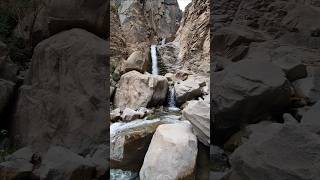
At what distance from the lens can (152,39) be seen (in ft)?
77.7

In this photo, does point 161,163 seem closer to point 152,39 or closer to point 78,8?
point 78,8

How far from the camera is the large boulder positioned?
559cm

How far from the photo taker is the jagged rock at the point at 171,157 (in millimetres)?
4773

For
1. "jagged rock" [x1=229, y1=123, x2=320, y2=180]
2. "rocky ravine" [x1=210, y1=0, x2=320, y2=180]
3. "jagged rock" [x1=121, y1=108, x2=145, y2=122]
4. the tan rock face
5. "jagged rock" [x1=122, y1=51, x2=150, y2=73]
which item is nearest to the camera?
"jagged rock" [x1=229, y1=123, x2=320, y2=180]

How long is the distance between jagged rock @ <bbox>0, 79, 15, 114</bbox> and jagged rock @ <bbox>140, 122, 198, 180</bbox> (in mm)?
2636

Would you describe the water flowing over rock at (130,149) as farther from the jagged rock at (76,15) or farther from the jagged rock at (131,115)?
the jagged rock at (76,15)

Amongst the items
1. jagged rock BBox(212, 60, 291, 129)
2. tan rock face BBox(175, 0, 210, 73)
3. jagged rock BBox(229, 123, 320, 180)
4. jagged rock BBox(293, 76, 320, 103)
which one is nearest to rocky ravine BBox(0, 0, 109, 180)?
jagged rock BBox(212, 60, 291, 129)

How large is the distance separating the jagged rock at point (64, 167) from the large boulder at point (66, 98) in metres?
0.99

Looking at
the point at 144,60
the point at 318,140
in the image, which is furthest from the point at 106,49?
the point at 144,60

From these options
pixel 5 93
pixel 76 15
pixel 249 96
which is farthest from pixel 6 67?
A: pixel 249 96

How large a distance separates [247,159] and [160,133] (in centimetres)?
210

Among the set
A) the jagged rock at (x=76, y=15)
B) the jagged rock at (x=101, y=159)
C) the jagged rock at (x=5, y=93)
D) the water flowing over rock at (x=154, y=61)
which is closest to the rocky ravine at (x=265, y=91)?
the jagged rock at (x=101, y=159)

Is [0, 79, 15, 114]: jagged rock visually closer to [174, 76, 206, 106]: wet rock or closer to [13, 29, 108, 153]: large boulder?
[13, 29, 108, 153]: large boulder

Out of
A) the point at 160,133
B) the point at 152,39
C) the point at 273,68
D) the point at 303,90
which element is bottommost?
the point at 160,133
